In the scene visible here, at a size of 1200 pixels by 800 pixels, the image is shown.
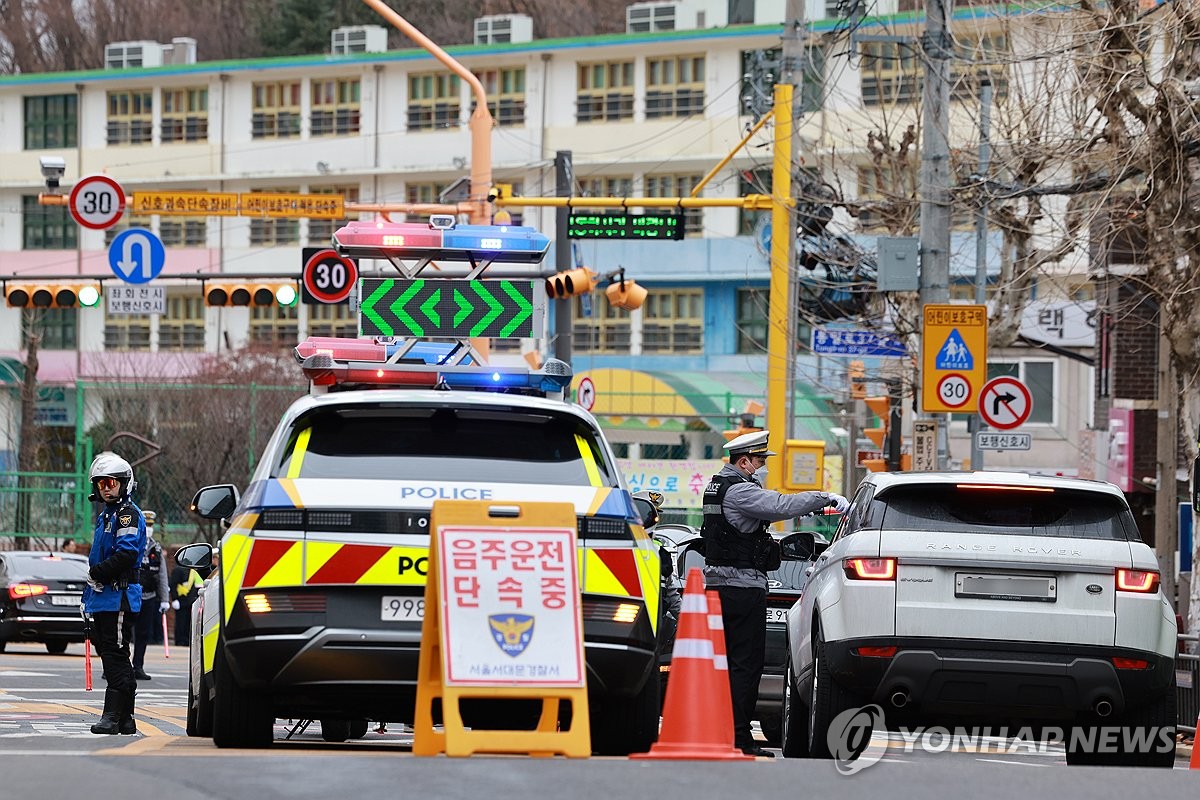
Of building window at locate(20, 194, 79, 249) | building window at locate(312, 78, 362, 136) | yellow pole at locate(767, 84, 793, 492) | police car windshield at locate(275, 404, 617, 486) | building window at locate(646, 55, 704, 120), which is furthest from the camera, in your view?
building window at locate(20, 194, 79, 249)

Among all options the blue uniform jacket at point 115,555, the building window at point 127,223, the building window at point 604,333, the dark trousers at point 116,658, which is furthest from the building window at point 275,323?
the dark trousers at point 116,658

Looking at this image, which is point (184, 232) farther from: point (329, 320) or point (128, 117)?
point (329, 320)

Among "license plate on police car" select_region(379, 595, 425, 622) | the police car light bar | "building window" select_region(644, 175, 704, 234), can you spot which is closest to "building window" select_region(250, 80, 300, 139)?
"building window" select_region(644, 175, 704, 234)

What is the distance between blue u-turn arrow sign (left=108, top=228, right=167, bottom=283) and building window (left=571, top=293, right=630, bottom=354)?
3502 centimetres

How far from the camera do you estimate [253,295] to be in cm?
3297

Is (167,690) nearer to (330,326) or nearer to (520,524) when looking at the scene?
(520,524)

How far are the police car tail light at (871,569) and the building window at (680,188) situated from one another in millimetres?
51208

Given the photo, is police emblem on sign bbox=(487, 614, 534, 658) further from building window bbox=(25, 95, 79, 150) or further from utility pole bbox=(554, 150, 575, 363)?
building window bbox=(25, 95, 79, 150)

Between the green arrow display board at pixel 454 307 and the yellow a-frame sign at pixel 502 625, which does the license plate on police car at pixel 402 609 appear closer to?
the yellow a-frame sign at pixel 502 625

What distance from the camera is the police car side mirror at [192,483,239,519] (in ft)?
37.4

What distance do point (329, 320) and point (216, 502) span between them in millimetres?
57597

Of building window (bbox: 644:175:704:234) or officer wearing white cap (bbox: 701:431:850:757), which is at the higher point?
building window (bbox: 644:175:704:234)

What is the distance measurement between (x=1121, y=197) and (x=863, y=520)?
585 inches

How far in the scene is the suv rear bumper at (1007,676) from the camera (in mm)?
11211
